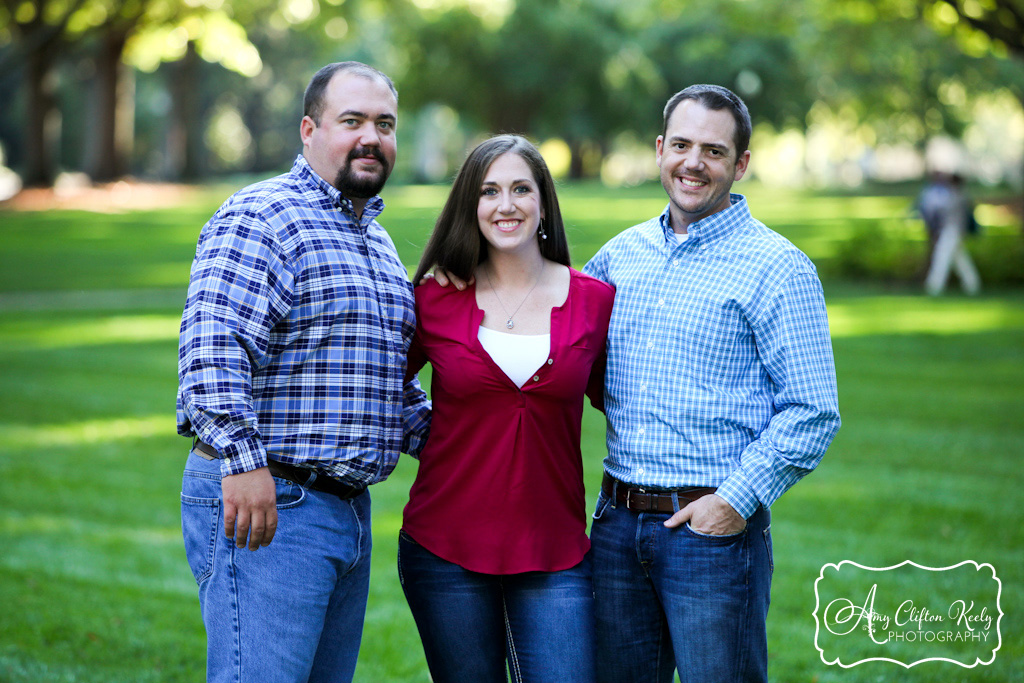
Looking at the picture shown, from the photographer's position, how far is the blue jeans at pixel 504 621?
3271 millimetres

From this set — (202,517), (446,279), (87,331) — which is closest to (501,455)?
(446,279)

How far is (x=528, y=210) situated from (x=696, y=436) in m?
0.92

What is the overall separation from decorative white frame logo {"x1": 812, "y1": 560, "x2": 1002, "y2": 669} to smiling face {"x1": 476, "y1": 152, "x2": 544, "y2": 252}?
294 cm

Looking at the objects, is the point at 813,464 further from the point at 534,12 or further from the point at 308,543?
the point at 534,12

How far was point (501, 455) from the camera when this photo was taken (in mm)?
3264

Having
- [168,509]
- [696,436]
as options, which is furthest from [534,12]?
[696,436]

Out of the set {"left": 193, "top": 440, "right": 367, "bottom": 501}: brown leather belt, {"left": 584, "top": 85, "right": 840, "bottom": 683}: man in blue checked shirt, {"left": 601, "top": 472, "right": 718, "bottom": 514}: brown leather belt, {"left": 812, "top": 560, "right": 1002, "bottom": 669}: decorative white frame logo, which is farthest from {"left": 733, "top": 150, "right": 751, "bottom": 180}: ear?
{"left": 812, "top": 560, "right": 1002, "bottom": 669}: decorative white frame logo

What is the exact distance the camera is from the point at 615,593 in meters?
3.34

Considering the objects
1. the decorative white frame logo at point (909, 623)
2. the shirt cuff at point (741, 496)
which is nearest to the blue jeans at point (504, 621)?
the shirt cuff at point (741, 496)

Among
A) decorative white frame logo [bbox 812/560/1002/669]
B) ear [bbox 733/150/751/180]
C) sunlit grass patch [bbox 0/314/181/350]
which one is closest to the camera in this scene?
ear [bbox 733/150/751/180]

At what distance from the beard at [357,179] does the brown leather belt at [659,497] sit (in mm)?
1268

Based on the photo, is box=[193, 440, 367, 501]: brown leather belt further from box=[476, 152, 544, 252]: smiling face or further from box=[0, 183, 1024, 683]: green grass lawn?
box=[0, 183, 1024, 683]: green grass lawn

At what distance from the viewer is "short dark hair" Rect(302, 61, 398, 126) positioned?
3455mm

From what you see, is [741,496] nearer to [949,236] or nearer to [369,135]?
[369,135]
